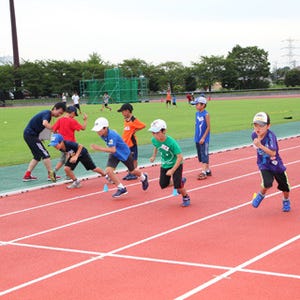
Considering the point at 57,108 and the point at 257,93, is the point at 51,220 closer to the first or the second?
the point at 57,108

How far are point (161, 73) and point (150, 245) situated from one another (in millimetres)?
82729

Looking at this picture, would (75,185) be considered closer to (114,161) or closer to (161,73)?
(114,161)

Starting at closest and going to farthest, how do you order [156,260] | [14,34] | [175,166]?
[156,260] → [175,166] → [14,34]

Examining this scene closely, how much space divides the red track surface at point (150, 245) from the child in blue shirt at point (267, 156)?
14.9 inches

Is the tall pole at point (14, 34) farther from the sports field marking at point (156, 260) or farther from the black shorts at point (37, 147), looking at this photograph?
the sports field marking at point (156, 260)

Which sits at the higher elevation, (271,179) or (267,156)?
(267,156)

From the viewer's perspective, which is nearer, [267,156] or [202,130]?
[267,156]

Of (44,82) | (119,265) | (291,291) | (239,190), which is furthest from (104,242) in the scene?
(44,82)

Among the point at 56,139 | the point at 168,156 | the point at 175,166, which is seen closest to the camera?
the point at 175,166

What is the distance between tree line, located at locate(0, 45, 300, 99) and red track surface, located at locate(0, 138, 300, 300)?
71.0 meters

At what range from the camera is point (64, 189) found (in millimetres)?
11055

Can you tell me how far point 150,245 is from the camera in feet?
22.2

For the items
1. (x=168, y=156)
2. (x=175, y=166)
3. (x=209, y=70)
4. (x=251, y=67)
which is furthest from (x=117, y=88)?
(x=175, y=166)

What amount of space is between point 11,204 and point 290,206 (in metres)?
4.53
